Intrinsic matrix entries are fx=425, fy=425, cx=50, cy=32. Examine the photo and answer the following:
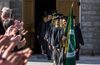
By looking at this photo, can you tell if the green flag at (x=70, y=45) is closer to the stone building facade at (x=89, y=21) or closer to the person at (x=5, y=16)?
the person at (x=5, y=16)

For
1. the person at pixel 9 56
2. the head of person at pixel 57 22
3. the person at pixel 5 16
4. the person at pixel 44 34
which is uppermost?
the person at pixel 9 56

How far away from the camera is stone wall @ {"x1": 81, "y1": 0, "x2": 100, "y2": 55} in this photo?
18350 millimetres

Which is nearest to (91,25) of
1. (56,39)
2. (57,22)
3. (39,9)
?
(39,9)

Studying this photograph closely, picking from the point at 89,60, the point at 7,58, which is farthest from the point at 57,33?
the point at 7,58

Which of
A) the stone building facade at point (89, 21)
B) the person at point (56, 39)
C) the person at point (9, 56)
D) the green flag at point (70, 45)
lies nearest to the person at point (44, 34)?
the stone building facade at point (89, 21)

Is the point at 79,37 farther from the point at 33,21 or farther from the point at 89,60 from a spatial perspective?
the point at 33,21

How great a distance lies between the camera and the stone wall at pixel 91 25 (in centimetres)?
1835

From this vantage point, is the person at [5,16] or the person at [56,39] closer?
the person at [5,16]

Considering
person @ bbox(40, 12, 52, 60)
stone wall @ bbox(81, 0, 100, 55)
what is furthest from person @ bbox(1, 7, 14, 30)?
stone wall @ bbox(81, 0, 100, 55)

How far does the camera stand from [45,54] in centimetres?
1762

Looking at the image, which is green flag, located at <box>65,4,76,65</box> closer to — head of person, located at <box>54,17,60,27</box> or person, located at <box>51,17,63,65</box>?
person, located at <box>51,17,63,65</box>

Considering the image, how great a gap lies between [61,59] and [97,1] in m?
5.90

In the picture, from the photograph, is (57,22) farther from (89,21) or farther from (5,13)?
(5,13)

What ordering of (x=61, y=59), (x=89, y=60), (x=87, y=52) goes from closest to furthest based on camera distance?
(x=61, y=59), (x=89, y=60), (x=87, y=52)
